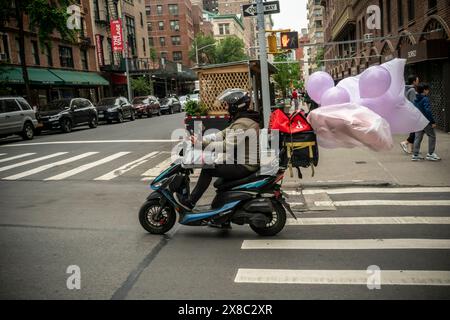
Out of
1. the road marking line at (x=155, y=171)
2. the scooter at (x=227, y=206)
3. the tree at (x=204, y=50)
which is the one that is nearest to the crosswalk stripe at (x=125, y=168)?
the road marking line at (x=155, y=171)

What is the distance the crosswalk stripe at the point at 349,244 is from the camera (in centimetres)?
524

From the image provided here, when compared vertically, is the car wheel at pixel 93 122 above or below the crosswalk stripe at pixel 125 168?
above

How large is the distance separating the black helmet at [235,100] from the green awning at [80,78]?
2966 cm

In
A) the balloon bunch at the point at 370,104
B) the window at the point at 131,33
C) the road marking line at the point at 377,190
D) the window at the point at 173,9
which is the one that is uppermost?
the window at the point at 173,9

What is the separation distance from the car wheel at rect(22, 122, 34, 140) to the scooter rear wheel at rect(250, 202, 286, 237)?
17364 millimetres

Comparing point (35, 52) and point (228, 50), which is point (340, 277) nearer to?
point (35, 52)

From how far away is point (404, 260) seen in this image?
189 inches

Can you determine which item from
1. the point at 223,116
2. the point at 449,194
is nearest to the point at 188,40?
the point at 223,116

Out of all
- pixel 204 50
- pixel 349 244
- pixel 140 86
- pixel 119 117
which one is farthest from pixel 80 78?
pixel 204 50

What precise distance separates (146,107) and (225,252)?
105 ft

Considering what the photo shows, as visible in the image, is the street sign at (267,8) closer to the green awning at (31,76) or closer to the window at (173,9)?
the green awning at (31,76)

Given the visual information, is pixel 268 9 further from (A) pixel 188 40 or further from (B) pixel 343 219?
(A) pixel 188 40

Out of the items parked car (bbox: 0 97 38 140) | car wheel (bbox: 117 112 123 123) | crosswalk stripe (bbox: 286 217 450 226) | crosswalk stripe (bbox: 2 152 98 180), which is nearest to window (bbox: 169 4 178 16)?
car wheel (bbox: 117 112 123 123)

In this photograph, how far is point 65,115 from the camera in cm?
2331
